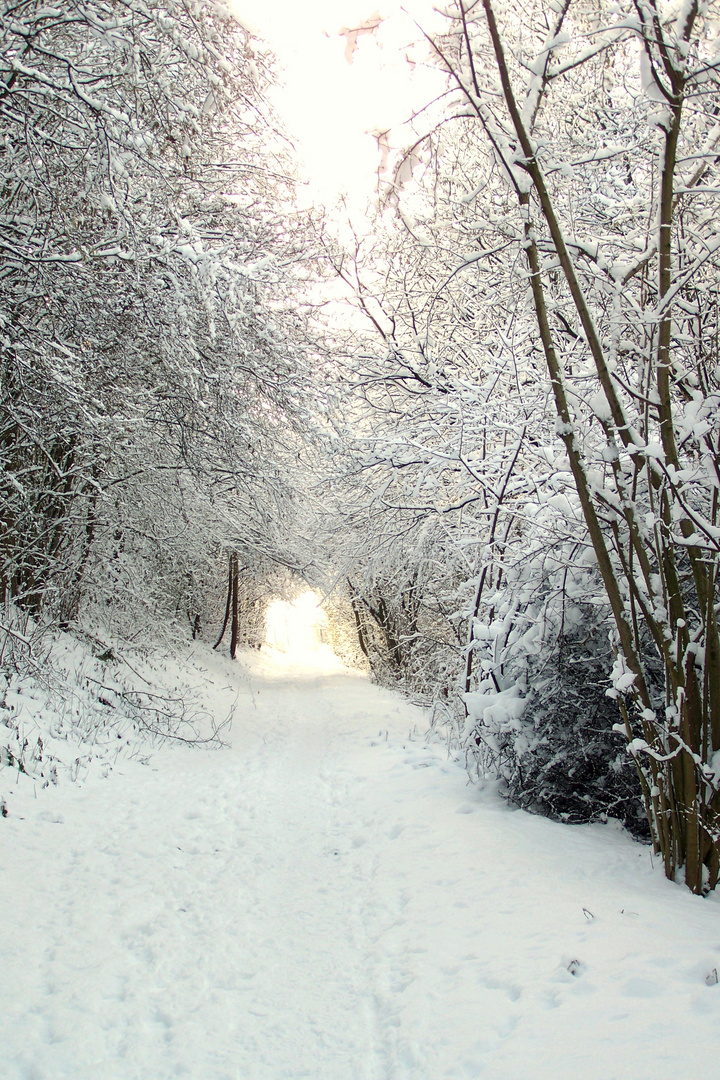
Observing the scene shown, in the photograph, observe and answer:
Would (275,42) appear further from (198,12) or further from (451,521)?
(451,521)

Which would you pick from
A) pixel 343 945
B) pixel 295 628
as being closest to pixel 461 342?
pixel 343 945

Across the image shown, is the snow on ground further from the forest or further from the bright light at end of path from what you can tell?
the bright light at end of path

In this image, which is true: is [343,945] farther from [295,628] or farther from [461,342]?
[295,628]

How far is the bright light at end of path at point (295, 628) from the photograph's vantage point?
104ft

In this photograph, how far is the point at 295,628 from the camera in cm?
5097

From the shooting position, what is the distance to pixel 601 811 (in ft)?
14.6

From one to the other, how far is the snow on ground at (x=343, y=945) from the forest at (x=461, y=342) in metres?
0.66

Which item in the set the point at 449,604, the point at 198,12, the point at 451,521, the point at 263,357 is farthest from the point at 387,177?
the point at 449,604

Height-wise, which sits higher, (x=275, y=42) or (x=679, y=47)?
(x=275, y=42)

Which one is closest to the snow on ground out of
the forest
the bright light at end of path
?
the forest

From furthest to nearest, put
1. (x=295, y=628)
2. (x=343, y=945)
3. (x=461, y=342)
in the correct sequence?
(x=295, y=628), (x=461, y=342), (x=343, y=945)

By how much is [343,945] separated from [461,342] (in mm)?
6279

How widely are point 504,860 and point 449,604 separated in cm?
716

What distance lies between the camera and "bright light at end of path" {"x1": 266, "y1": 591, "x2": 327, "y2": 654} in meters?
31.7
